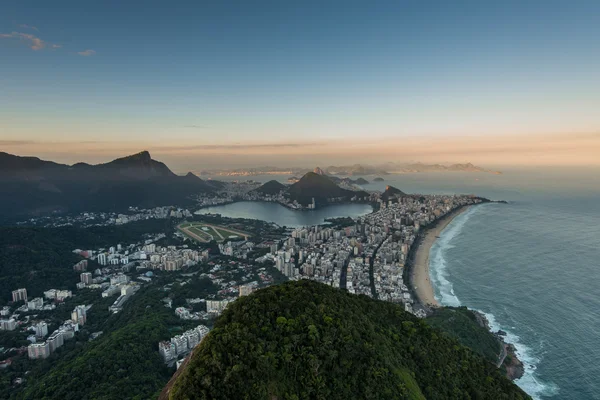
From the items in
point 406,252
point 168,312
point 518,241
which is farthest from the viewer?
point 518,241

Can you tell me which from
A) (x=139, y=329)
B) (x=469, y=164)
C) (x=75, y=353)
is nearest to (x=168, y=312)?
(x=139, y=329)

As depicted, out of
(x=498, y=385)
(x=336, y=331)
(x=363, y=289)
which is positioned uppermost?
(x=336, y=331)

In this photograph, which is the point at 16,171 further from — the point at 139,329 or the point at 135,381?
the point at 135,381

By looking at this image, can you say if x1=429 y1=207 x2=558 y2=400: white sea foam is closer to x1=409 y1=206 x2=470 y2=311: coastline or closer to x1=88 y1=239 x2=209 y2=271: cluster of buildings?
x1=409 y1=206 x2=470 y2=311: coastline

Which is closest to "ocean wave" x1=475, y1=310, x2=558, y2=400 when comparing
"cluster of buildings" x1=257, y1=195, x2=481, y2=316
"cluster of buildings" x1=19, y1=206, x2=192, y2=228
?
"cluster of buildings" x1=257, y1=195, x2=481, y2=316

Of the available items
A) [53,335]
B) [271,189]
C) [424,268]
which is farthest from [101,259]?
[271,189]

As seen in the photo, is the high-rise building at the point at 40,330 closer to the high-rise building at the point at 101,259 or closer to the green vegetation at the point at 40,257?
the green vegetation at the point at 40,257
